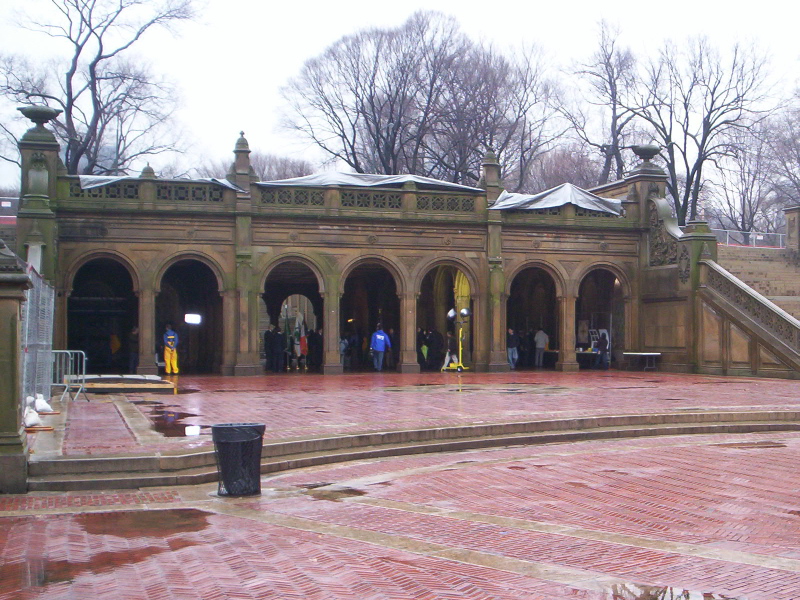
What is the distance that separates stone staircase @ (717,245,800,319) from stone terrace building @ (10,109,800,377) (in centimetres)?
162

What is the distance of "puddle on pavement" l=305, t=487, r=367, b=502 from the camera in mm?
9781

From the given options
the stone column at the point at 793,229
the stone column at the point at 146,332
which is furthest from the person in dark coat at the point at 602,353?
the stone column at the point at 146,332

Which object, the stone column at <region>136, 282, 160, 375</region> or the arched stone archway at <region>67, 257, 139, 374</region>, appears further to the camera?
the arched stone archway at <region>67, 257, 139, 374</region>

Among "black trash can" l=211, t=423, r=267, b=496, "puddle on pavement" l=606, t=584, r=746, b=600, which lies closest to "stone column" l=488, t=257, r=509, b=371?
"black trash can" l=211, t=423, r=267, b=496

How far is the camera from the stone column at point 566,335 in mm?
32344

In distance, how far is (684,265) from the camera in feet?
100

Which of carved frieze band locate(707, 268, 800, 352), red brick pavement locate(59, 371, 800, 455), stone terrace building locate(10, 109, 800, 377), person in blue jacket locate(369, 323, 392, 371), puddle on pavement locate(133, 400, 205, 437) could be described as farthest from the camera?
person in blue jacket locate(369, 323, 392, 371)

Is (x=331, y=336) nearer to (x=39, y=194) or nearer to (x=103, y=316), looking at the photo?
(x=103, y=316)

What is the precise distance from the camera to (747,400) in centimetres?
1880

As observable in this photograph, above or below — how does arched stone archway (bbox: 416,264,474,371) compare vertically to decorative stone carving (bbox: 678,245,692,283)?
below

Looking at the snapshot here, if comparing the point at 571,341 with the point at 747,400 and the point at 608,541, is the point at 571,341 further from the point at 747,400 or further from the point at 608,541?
the point at 608,541

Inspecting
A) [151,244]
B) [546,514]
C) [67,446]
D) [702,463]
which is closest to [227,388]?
[151,244]

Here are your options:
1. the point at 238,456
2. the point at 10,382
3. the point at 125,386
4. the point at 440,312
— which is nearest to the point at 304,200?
the point at 440,312

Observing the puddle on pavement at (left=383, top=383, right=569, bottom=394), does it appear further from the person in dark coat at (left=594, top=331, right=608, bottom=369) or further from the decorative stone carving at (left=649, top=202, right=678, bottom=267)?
the person in dark coat at (left=594, top=331, right=608, bottom=369)
